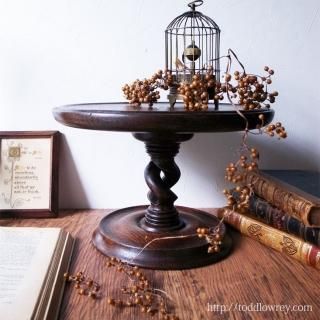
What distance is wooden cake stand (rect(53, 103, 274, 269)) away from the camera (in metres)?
0.52

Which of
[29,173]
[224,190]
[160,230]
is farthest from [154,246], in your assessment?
[29,173]

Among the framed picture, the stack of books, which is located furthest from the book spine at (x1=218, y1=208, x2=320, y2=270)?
the framed picture

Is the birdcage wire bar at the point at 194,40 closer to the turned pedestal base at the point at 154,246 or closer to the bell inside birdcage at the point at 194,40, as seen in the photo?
the bell inside birdcage at the point at 194,40

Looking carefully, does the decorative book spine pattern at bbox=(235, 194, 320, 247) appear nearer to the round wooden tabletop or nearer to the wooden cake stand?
the wooden cake stand

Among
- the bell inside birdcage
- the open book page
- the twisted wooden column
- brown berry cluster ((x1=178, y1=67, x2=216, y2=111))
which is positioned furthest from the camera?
the bell inside birdcage

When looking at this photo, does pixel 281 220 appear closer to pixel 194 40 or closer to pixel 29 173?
pixel 194 40

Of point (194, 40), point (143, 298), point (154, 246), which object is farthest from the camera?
point (194, 40)

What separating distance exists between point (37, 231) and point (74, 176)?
226mm

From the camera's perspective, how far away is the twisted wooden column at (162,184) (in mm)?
664

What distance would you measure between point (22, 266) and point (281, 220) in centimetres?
43

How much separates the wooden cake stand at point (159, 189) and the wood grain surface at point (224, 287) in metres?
0.02

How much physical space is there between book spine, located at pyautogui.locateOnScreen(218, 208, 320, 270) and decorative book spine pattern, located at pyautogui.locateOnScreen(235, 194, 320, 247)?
0.01 metres

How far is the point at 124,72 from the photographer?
0.87m

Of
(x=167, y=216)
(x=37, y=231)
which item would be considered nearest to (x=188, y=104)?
(x=167, y=216)
